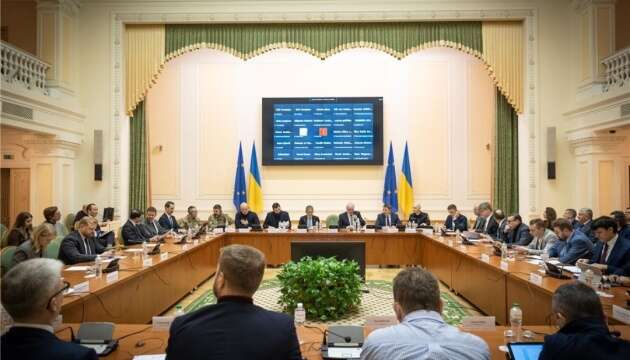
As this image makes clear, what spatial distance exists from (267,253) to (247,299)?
612cm

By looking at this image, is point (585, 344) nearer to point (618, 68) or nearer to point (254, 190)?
point (618, 68)

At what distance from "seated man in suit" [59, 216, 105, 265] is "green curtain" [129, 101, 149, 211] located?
165 inches

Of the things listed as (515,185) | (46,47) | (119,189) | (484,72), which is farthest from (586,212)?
(46,47)

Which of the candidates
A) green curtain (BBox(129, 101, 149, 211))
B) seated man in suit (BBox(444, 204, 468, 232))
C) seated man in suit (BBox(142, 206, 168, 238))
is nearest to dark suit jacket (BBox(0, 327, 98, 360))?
seated man in suit (BBox(142, 206, 168, 238))

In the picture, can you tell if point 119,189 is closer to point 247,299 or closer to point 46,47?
point 46,47

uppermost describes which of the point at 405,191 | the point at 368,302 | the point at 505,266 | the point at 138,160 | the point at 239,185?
the point at 138,160

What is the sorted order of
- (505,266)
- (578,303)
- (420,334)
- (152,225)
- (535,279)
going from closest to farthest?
(420,334) < (578,303) < (535,279) < (505,266) < (152,225)

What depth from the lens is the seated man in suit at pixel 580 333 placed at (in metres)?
1.48

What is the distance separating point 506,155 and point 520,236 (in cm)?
327

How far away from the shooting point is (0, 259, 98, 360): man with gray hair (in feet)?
4.02

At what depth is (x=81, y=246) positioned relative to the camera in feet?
15.5

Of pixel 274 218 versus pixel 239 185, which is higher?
pixel 239 185

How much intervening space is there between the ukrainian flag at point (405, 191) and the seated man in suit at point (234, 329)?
8.21 meters

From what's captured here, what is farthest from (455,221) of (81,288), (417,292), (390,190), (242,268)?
(242,268)
